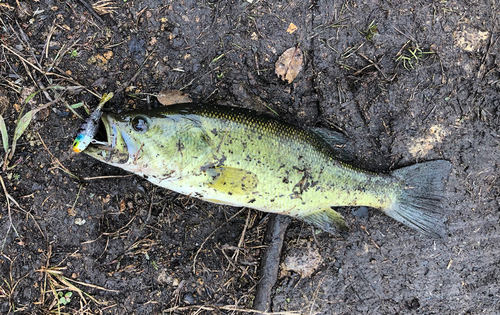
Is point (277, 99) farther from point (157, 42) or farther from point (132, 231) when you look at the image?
point (132, 231)

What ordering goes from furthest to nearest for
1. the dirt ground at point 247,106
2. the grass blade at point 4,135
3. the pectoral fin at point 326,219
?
the pectoral fin at point 326,219 < the dirt ground at point 247,106 < the grass blade at point 4,135

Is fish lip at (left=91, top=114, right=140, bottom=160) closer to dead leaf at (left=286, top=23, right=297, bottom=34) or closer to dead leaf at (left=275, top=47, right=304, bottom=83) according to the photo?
dead leaf at (left=275, top=47, right=304, bottom=83)

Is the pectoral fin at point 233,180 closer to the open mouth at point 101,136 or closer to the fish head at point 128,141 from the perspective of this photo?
the fish head at point 128,141

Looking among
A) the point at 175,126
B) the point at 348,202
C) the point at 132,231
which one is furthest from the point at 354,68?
the point at 132,231

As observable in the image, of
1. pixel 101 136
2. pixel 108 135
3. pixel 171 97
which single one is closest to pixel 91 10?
pixel 171 97

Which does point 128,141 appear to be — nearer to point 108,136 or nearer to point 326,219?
point 108,136

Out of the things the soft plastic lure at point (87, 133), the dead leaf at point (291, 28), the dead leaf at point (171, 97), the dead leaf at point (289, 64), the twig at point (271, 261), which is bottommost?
the twig at point (271, 261)

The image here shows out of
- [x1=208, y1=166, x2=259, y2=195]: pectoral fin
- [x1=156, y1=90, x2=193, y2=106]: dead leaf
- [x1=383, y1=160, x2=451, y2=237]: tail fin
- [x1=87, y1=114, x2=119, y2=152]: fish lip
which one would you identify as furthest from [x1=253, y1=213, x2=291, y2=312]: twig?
[x1=87, y1=114, x2=119, y2=152]: fish lip

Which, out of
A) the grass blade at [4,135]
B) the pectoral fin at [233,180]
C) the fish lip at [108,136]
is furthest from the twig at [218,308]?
the grass blade at [4,135]
